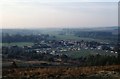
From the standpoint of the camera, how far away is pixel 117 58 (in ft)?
33.2

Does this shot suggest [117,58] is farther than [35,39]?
No

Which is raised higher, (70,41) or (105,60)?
(70,41)

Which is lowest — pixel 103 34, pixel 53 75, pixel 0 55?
pixel 53 75

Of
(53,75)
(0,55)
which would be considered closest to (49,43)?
(0,55)

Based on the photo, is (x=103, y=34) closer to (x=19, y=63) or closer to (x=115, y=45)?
(x=115, y=45)

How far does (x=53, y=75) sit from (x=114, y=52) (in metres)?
4.84

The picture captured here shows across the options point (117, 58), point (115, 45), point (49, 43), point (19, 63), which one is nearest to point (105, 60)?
point (117, 58)

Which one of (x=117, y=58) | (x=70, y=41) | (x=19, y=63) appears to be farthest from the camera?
(x=70, y=41)

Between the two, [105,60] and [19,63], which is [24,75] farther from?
[105,60]

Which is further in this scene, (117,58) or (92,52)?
(92,52)

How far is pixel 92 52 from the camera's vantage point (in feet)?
39.5

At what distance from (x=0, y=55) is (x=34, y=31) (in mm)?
3034

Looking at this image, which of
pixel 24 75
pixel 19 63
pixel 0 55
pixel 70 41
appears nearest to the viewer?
pixel 24 75

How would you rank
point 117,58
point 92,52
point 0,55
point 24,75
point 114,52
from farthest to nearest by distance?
point 92,52 < point 114,52 < point 117,58 < point 0,55 < point 24,75
